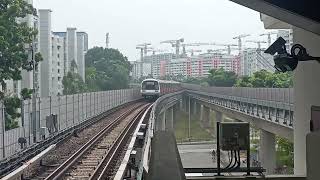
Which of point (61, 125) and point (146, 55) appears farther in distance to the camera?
point (146, 55)

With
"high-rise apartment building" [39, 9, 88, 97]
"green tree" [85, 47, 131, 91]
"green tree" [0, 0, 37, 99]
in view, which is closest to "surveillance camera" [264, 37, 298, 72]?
"green tree" [0, 0, 37, 99]

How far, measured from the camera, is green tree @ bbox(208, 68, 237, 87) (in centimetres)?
5790

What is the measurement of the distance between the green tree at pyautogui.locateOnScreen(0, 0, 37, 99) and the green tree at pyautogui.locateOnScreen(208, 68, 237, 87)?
41.7 metres

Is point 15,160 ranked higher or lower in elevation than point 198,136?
higher

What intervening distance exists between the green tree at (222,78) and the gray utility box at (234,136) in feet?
164

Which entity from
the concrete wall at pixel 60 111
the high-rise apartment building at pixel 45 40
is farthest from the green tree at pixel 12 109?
the high-rise apartment building at pixel 45 40

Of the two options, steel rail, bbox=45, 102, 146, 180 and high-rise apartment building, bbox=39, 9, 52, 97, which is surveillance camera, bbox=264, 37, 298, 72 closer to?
steel rail, bbox=45, 102, 146, 180

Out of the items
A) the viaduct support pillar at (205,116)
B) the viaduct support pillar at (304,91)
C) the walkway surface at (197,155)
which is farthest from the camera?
the viaduct support pillar at (205,116)

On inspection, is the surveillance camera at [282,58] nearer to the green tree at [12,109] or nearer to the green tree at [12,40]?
the green tree at [12,109]

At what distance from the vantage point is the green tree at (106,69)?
59.6 m

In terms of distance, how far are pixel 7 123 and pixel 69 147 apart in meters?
2.31

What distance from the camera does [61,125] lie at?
19.8m

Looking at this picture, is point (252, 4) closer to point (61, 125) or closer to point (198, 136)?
point (61, 125)

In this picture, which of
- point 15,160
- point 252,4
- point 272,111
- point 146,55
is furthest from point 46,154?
point 146,55
